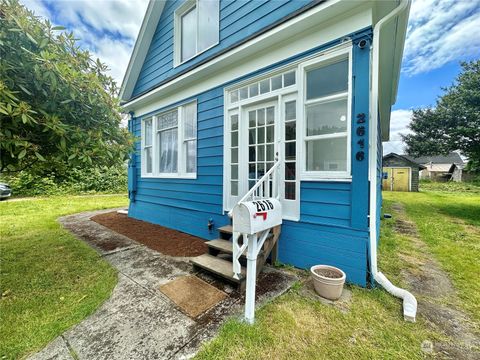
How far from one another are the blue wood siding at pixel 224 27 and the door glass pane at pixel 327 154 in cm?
206

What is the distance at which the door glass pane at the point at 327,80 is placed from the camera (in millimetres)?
2898

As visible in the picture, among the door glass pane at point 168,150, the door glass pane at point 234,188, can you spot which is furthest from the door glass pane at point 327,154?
the door glass pane at point 168,150

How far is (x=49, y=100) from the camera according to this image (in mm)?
2236

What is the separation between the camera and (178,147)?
5145mm

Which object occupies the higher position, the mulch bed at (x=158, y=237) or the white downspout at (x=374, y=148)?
the white downspout at (x=374, y=148)

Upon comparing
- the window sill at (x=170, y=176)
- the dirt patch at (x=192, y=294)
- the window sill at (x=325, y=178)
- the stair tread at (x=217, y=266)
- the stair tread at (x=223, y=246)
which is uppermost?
the window sill at (x=170, y=176)

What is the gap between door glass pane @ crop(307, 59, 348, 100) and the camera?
2898mm

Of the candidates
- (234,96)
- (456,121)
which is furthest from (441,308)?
(456,121)

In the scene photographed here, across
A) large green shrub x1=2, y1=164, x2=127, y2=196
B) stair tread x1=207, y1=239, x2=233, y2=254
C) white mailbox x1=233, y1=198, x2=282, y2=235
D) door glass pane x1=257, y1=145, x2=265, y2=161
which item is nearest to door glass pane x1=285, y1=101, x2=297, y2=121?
door glass pane x1=257, y1=145, x2=265, y2=161

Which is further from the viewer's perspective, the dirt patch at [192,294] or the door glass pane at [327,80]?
the door glass pane at [327,80]

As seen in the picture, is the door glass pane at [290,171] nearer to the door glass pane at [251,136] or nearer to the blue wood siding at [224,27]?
the door glass pane at [251,136]

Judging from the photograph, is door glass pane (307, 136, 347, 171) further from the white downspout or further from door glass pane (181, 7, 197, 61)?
door glass pane (181, 7, 197, 61)

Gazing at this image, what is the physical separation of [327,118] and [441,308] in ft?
8.34

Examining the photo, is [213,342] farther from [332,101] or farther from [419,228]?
[419,228]
